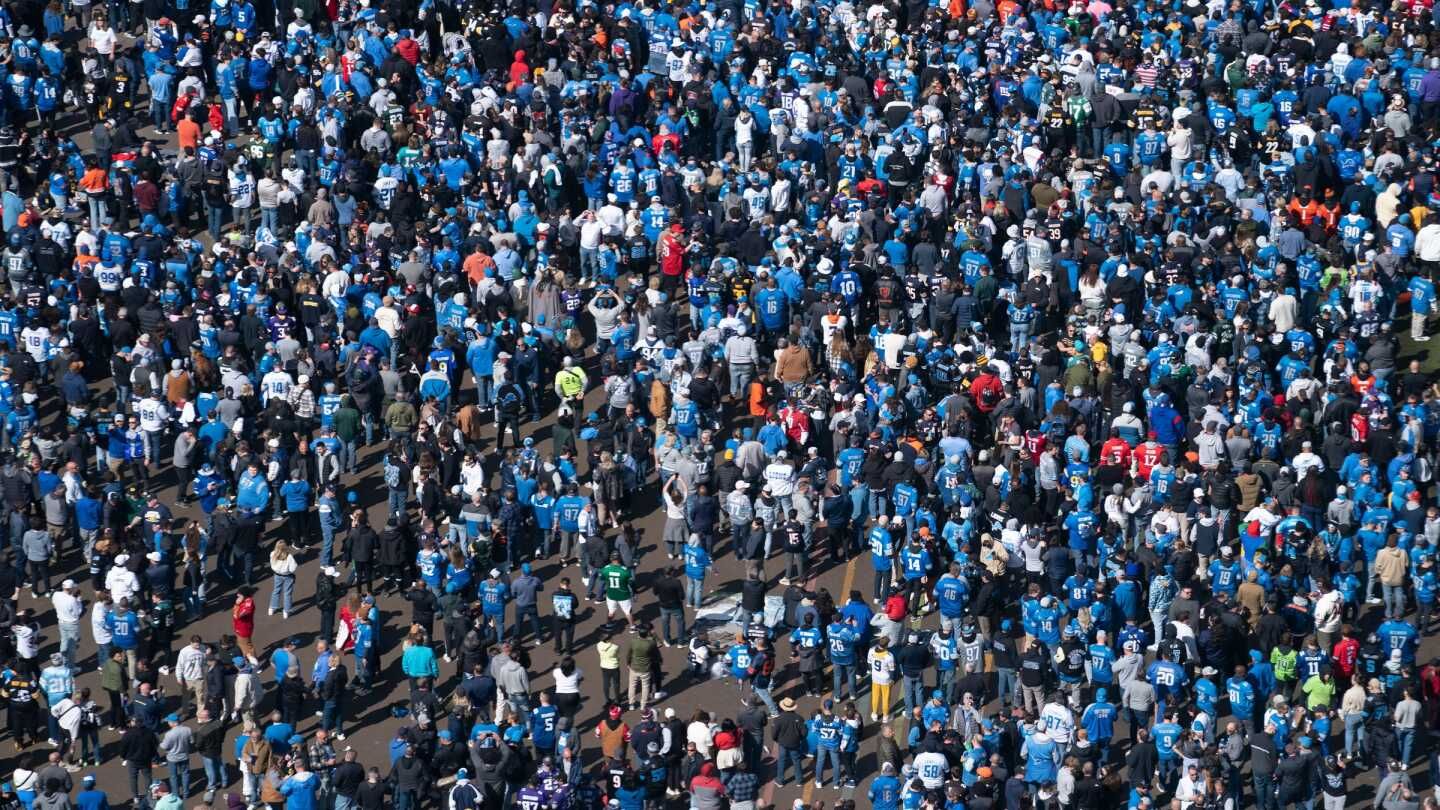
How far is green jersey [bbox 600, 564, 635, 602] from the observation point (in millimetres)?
42094

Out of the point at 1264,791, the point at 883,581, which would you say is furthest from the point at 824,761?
the point at 1264,791

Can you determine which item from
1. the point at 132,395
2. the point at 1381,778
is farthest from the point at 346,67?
the point at 1381,778

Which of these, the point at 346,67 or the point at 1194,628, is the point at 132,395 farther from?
the point at 1194,628

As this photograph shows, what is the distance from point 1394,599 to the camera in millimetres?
41469

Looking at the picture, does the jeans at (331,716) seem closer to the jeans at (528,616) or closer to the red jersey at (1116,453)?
the jeans at (528,616)

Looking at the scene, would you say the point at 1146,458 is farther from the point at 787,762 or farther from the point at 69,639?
the point at 69,639

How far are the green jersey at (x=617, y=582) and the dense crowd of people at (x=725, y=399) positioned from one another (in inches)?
2.8

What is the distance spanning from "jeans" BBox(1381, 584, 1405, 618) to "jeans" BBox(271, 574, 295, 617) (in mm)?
14473

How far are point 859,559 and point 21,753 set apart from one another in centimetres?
1150

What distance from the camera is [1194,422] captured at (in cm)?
4394

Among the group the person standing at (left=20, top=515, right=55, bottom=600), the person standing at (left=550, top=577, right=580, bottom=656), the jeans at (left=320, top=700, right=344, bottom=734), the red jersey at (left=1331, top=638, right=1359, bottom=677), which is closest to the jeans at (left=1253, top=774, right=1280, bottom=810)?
the red jersey at (left=1331, top=638, right=1359, bottom=677)

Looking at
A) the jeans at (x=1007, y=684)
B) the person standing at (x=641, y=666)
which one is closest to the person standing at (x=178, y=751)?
the person standing at (x=641, y=666)

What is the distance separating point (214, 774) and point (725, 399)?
1023 centimetres

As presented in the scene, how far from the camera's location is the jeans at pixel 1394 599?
136 ft
